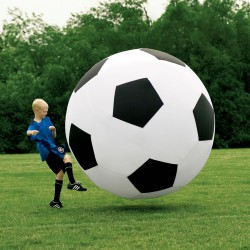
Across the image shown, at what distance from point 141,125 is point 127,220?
114cm

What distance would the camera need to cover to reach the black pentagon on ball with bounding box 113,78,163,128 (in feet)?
21.1

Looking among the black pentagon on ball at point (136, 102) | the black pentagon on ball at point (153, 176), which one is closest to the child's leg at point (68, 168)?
the black pentagon on ball at point (153, 176)

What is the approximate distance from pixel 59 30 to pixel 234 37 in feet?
60.1

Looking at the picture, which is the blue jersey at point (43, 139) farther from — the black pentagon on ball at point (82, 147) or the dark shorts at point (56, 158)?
the black pentagon on ball at point (82, 147)

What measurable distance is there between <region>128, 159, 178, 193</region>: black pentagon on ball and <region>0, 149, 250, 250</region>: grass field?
1.16ft

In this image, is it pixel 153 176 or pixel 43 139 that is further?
pixel 43 139

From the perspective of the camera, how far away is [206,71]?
36719 mm

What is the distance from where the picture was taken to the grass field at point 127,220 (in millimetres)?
5137

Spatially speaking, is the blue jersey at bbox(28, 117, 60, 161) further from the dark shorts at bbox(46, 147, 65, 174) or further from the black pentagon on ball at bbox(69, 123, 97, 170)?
the black pentagon on ball at bbox(69, 123, 97, 170)

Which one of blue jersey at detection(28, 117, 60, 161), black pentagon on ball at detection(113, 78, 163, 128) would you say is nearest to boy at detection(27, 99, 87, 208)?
blue jersey at detection(28, 117, 60, 161)

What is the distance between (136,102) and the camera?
21.4ft

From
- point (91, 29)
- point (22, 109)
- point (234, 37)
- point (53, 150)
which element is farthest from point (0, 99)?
point (53, 150)

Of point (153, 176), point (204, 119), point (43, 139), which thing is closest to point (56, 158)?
point (43, 139)

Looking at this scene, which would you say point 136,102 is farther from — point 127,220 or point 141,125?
point 127,220
